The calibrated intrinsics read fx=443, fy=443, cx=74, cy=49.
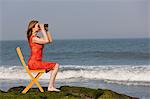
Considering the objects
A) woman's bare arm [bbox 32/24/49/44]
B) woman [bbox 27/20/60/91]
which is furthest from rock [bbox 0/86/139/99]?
woman's bare arm [bbox 32/24/49/44]

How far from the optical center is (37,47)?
40.8ft

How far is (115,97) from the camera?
40.4 ft

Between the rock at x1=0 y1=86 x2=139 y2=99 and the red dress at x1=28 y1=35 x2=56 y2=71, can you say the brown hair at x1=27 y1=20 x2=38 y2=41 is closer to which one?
the red dress at x1=28 y1=35 x2=56 y2=71

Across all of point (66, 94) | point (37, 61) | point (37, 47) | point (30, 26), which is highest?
point (30, 26)

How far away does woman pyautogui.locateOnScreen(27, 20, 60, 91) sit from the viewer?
12.3 metres

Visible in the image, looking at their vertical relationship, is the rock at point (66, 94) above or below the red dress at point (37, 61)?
below

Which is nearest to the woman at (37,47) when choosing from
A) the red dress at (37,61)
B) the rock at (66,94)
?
the red dress at (37,61)

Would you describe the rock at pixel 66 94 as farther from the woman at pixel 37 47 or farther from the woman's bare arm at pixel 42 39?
the woman's bare arm at pixel 42 39

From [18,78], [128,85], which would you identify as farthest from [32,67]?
[18,78]

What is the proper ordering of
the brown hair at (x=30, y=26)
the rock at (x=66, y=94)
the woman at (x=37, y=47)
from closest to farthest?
the rock at (x=66, y=94) → the woman at (x=37, y=47) → the brown hair at (x=30, y=26)

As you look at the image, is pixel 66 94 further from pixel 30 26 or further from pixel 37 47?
pixel 30 26

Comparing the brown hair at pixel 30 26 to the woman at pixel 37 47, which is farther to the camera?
the brown hair at pixel 30 26

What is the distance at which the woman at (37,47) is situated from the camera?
1227cm

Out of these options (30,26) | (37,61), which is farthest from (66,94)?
(30,26)
